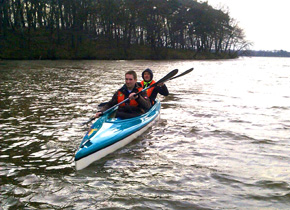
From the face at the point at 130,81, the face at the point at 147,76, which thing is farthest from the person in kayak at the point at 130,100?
the face at the point at 147,76

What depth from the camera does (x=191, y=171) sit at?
4.24 m

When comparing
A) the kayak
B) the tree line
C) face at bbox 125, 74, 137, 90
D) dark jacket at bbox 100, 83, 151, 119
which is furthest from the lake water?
the tree line

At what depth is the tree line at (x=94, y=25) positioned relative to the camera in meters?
38.3

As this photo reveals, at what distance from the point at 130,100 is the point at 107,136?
1.66 meters

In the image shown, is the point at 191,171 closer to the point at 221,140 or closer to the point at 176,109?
the point at 221,140

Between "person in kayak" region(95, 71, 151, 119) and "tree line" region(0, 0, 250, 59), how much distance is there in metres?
29.6

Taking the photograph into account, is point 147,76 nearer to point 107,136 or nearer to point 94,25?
point 107,136

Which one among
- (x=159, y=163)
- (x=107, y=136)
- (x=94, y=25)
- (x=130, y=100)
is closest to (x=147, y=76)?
(x=130, y=100)

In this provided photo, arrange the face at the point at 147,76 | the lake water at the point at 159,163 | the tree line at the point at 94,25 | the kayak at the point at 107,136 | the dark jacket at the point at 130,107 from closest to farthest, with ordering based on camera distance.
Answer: the lake water at the point at 159,163 → the kayak at the point at 107,136 → the dark jacket at the point at 130,107 → the face at the point at 147,76 → the tree line at the point at 94,25

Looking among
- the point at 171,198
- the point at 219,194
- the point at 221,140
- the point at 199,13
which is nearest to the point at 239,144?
the point at 221,140

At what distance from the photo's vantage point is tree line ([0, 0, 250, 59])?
38.3 m

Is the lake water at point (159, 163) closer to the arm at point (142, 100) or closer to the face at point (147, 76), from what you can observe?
the arm at point (142, 100)

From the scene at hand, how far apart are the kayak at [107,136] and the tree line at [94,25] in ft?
99.5

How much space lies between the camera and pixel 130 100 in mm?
6273
